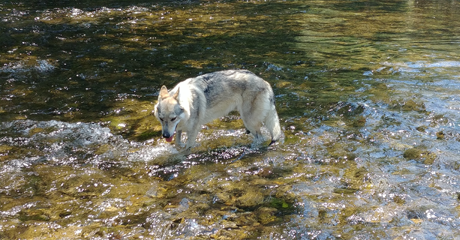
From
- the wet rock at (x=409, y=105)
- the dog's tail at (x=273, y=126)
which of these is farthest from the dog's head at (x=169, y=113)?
the wet rock at (x=409, y=105)

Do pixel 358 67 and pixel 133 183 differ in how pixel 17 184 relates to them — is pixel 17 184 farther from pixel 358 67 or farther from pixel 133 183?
pixel 358 67

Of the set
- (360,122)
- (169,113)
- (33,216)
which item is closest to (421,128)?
(360,122)

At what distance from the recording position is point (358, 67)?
32.7 feet

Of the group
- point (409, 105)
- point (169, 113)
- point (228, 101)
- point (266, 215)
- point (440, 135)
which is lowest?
point (266, 215)

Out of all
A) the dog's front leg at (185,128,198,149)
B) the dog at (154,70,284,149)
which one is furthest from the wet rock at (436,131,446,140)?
the dog's front leg at (185,128,198,149)

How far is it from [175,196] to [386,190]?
2.65 m

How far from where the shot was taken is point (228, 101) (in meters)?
6.50

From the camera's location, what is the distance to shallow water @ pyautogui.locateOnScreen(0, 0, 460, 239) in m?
4.27

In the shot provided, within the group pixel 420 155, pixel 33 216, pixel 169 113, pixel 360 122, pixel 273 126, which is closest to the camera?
pixel 33 216

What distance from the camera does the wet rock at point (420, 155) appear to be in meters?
5.44

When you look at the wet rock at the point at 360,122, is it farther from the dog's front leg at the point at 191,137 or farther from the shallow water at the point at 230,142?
the dog's front leg at the point at 191,137

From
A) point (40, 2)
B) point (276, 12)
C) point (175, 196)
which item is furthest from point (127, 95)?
point (40, 2)

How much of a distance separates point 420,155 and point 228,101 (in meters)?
3.08

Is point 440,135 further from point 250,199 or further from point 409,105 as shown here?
point 250,199
